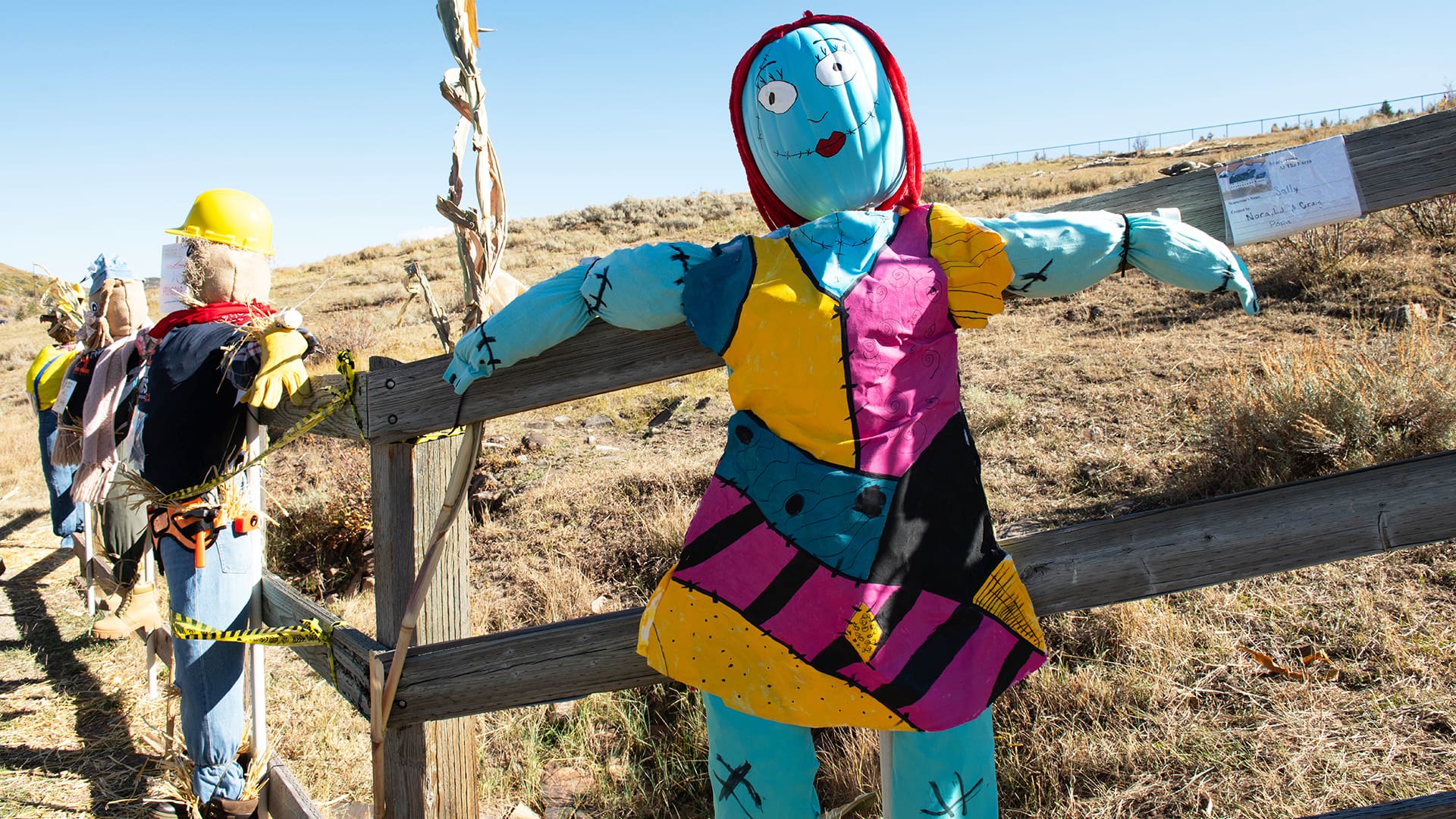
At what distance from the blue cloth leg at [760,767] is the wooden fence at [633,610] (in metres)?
0.29

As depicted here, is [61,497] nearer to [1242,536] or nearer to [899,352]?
[899,352]

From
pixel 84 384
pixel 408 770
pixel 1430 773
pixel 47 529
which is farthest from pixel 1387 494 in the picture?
pixel 47 529

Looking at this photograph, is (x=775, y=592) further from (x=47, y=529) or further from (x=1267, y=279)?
(x=47, y=529)

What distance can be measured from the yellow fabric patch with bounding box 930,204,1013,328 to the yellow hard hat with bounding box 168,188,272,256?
2.45m

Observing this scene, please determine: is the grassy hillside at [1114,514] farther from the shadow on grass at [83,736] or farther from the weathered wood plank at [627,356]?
the weathered wood plank at [627,356]

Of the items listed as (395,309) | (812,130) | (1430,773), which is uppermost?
(395,309)

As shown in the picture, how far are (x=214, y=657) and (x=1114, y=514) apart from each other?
12.9ft

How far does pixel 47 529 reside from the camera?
8086mm

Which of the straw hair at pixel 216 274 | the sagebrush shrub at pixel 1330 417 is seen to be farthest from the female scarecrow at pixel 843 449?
the sagebrush shrub at pixel 1330 417

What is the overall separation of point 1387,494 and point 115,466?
5045 millimetres

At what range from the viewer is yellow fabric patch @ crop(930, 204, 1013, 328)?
5.59ft

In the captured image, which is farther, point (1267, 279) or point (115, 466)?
point (1267, 279)

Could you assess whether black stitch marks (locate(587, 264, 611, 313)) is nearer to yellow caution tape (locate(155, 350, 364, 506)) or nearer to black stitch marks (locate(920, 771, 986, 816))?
yellow caution tape (locate(155, 350, 364, 506))

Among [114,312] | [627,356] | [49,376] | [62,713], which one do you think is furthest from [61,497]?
[627,356]
